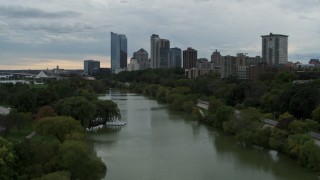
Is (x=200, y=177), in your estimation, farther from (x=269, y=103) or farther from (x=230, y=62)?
(x=230, y=62)

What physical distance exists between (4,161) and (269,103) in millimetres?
17946

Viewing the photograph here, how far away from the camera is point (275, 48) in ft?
235

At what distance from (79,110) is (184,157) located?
6.83m

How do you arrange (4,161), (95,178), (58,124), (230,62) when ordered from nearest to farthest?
1. (4,161)
2. (95,178)
3. (58,124)
4. (230,62)


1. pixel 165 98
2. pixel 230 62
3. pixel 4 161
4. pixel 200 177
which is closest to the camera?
pixel 4 161

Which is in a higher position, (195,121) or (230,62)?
(230,62)

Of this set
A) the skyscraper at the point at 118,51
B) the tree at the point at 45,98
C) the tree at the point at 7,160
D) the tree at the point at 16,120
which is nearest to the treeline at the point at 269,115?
the tree at the point at 45,98

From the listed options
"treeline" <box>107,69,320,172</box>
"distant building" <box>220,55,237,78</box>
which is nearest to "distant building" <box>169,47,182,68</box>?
"distant building" <box>220,55,237,78</box>

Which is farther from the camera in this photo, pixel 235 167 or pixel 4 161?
pixel 235 167

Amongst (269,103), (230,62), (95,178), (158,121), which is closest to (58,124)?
(95,178)

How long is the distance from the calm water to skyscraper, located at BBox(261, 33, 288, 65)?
52.0 m

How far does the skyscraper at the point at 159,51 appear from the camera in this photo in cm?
10131

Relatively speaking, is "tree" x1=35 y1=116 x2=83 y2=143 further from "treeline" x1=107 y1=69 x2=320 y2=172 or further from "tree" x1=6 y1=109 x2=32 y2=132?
"treeline" x1=107 y1=69 x2=320 y2=172

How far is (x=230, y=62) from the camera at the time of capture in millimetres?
60156
